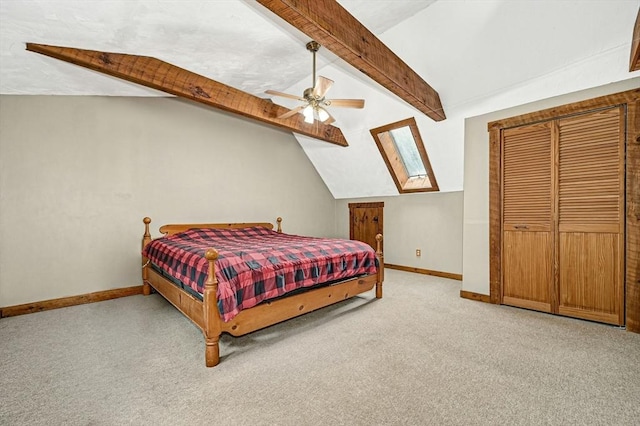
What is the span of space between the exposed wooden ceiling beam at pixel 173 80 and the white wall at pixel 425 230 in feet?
7.24

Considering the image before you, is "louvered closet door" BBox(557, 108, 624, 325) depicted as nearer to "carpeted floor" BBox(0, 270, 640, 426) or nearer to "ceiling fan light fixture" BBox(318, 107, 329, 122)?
"carpeted floor" BBox(0, 270, 640, 426)

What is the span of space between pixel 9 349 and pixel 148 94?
298 cm

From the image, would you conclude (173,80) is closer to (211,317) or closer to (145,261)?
(145,261)

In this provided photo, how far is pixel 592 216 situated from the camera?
106 inches

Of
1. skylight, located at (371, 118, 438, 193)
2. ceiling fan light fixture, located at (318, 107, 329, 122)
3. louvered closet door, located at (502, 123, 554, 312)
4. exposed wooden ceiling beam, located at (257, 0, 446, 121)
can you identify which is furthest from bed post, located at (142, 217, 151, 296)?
louvered closet door, located at (502, 123, 554, 312)

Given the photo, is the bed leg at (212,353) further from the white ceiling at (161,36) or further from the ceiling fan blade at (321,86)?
the ceiling fan blade at (321,86)

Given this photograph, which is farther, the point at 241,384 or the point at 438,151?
the point at 438,151

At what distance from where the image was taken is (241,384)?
176cm

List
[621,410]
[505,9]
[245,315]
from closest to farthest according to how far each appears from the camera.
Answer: [621,410]
[245,315]
[505,9]

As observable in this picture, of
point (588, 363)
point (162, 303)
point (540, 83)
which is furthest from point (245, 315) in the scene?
point (540, 83)

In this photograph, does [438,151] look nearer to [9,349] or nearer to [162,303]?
[162,303]

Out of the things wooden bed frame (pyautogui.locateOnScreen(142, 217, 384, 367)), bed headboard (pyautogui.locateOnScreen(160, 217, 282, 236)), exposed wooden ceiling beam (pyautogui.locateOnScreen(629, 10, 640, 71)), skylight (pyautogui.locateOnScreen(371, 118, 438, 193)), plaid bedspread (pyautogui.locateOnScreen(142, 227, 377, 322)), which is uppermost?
exposed wooden ceiling beam (pyautogui.locateOnScreen(629, 10, 640, 71))

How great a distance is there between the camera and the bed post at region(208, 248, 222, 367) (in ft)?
6.47

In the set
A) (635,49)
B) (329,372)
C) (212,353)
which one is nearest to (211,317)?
(212,353)
